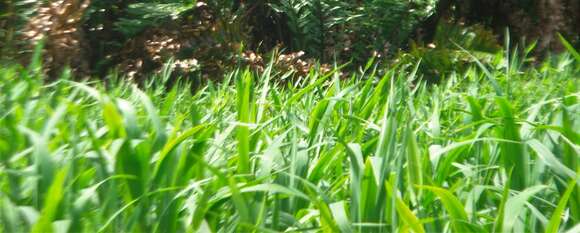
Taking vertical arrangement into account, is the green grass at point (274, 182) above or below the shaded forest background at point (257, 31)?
above

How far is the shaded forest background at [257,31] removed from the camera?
545 centimetres

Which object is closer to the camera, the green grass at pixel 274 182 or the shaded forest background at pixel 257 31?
Result: the green grass at pixel 274 182

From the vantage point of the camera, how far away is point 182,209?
2105 millimetres

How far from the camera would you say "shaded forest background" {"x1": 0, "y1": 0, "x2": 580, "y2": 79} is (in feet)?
17.9

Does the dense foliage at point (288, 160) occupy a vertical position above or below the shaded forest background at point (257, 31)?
above

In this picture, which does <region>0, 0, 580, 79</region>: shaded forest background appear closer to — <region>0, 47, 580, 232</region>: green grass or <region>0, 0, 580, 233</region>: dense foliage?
<region>0, 0, 580, 233</region>: dense foliage

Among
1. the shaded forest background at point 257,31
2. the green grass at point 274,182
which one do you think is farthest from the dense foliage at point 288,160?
the shaded forest background at point 257,31

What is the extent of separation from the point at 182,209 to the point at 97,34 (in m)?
4.31

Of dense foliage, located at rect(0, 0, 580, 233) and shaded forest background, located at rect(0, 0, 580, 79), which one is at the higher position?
dense foliage, located at rect(0, 0, 580, 233)

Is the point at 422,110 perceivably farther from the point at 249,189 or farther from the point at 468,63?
the point at 468,63

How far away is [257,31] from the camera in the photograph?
744cm

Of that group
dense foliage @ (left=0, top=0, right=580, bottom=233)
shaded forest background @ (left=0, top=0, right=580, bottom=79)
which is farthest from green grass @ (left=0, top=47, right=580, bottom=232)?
shaded forest background @ (left=0, top=0, right=580, bottom=79)

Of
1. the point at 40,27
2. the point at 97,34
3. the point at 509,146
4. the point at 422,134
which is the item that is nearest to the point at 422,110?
the point at 422,134

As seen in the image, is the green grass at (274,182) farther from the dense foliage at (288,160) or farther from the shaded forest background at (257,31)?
the shaded forest background at (257,31)
